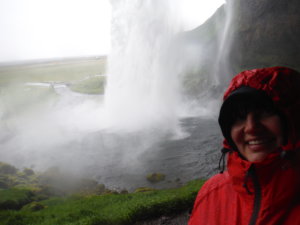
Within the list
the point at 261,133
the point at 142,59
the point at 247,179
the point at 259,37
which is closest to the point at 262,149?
the point at 261,133

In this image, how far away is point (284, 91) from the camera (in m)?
1.40

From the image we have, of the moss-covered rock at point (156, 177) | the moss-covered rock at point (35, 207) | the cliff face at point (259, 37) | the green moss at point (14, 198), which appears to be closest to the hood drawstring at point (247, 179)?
the moss-covered rock at point (35, 207)

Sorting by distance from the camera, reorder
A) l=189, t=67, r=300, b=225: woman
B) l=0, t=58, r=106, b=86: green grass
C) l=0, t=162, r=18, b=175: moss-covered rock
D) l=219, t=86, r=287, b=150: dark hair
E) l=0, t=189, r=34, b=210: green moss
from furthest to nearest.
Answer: l=0, t=58, r=106, b=86: green grass → l=0, t=162, r=18, b=175: moss-covered rock → l=0, t=189, r=34, b=210: green moss → l=219, t=86, r=287, b=150: dark hair → l=189, t=67, r=300, b=225: woman

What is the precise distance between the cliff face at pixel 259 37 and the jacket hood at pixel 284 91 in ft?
76.2

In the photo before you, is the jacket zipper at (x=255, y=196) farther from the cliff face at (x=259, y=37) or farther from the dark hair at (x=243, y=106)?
the cliff face at (x=259, y=37)

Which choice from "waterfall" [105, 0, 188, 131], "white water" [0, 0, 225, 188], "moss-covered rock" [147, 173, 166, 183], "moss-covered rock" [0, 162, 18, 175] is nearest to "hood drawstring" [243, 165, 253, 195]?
"moss-covered rock" [147, 173, 166, 183]

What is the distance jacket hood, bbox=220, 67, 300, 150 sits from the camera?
1.38 meters

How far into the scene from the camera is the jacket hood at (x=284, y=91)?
1377mm

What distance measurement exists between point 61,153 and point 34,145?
13.0 ft

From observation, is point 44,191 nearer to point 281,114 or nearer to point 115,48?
point 281,114

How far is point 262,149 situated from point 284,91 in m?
0.40

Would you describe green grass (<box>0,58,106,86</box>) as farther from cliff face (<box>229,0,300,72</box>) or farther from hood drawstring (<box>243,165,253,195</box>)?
hood drawstring (<box>243,165,253,195</box>)

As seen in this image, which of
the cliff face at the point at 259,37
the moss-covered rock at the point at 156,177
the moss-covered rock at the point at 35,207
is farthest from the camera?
the cliff face at the point at 259,37

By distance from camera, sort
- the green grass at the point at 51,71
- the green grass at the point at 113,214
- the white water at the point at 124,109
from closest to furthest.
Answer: the green grass at the point at 113,214
the white water at the point at 124,109
the green grass at the point at 51,71
